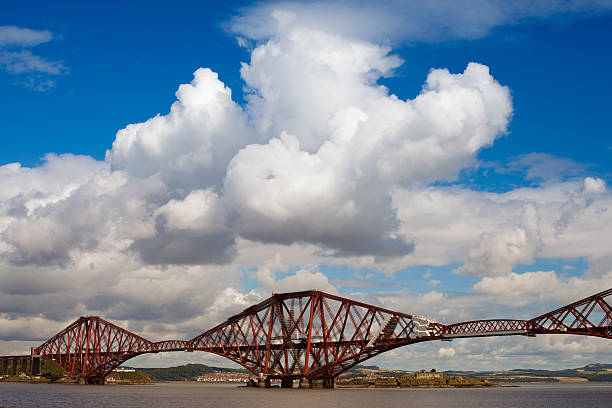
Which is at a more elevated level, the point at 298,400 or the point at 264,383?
the point at 264,383

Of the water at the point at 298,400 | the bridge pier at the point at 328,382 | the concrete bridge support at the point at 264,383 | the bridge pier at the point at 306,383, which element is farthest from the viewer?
the concrete bridge support at the point at 264,383

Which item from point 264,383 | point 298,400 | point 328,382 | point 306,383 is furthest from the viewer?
point 264,383

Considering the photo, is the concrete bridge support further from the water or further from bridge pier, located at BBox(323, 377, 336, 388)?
the water

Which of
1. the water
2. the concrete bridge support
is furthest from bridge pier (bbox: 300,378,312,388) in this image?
the water

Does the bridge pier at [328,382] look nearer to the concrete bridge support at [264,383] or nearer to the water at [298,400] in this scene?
the concrete bridge support at [264,383]

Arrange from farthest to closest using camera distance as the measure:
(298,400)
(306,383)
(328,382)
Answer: (328,382) < (306,383) < (298,400)

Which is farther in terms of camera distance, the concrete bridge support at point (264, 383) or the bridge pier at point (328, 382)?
the concrete bridge support at point (264, 383)

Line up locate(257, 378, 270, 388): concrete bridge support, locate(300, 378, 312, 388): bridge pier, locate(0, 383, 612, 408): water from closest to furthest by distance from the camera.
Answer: locate(0, 383, 612, 408): water
locate(300, 378, 312, 388): bridge pier
locate(257, 378, 270, 388): concrete bridge support

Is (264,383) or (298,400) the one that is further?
(264,383)

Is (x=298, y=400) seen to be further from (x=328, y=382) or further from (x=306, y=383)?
(x=328, y=382)

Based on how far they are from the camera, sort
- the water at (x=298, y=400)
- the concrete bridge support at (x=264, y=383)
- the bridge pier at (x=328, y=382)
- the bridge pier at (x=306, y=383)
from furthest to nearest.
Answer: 1. the concrete bridge support at (x=264, y=383)
2. the bridge pier at (x=328, y=382)
3. the bridge pier at (x=306, y=383)
4. the water at (x=298, y=400)

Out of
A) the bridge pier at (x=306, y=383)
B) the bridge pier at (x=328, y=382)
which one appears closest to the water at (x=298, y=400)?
the bridge pier at (x=306, y=383)

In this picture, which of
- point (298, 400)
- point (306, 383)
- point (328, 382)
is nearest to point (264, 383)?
point (306, 383)

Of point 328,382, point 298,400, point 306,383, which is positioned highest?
point 306,383
